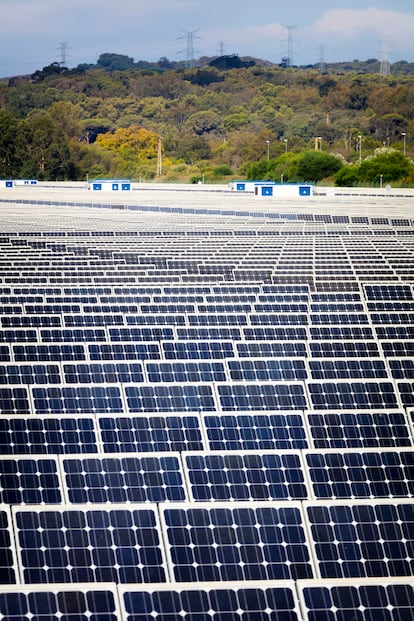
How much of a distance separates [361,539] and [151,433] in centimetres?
478

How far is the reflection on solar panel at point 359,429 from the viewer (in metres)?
14.5

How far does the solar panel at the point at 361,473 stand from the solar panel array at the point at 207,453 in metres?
0.02

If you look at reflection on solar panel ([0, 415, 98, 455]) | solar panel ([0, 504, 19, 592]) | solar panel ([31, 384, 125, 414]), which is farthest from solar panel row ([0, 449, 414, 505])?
solar panel ([31, 384, 125, 414])

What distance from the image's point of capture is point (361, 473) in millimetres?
12672

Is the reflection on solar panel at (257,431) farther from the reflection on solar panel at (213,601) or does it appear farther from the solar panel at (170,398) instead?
the reflection on solar panel at (213,601)

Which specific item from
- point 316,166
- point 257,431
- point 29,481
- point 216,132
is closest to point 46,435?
point 29,481

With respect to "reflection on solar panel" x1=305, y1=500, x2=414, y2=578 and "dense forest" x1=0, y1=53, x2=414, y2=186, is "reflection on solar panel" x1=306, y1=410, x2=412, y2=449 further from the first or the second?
"dense forest" x1=0, y1=53, x2=414, y2=186

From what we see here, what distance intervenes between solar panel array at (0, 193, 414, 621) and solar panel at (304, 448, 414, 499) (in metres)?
0.02

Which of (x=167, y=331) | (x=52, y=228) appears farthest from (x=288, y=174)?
(x=167, y=331)

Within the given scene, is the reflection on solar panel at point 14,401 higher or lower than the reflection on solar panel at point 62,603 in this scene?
lower

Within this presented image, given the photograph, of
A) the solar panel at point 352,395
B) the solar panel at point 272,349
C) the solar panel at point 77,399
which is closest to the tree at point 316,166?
the solar panel at point 272,349

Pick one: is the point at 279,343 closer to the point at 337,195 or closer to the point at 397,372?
the point at 397,372

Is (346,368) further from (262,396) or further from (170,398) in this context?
(170,398)

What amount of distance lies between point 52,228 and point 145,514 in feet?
139
